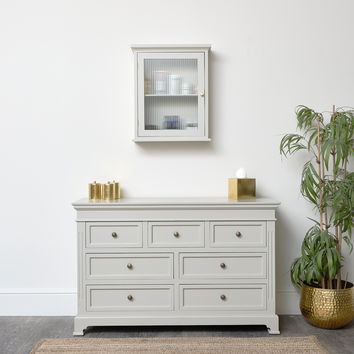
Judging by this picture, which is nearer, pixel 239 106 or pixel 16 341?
pixel 16 341

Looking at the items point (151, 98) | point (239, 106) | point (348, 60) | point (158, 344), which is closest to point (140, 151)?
point (151, 98)

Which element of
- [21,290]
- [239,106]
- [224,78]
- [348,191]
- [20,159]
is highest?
[224,78]

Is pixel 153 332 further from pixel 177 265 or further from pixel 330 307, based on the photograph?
pixel 330 307

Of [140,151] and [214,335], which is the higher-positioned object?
[140,151]

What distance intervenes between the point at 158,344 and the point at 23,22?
2.45m

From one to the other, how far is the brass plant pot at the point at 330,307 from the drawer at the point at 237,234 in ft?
1.67

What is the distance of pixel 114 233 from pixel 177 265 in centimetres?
46

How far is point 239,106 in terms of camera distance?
2.92 metres

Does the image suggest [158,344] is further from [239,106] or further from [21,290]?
[239,106]

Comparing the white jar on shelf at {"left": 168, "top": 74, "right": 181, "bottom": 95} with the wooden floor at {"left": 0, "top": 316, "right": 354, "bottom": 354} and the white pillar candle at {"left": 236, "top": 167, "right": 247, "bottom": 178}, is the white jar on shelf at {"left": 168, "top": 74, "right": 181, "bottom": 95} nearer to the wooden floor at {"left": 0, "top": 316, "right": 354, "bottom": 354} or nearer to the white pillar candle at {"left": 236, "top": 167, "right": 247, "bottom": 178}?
the white pillar candle at {"left": 236, "top": 167, "right": 247, "bottom": 178}

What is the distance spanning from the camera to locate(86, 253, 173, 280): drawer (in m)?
2.54

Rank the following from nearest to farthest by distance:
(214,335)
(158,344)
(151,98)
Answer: (158,344) → (214,335) → (151,98)

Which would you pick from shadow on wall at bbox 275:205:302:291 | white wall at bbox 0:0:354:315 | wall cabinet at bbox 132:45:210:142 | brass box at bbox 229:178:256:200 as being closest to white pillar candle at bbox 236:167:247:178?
brass box at bbox 229:178:256:200

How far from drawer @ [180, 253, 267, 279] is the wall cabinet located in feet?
2.71
